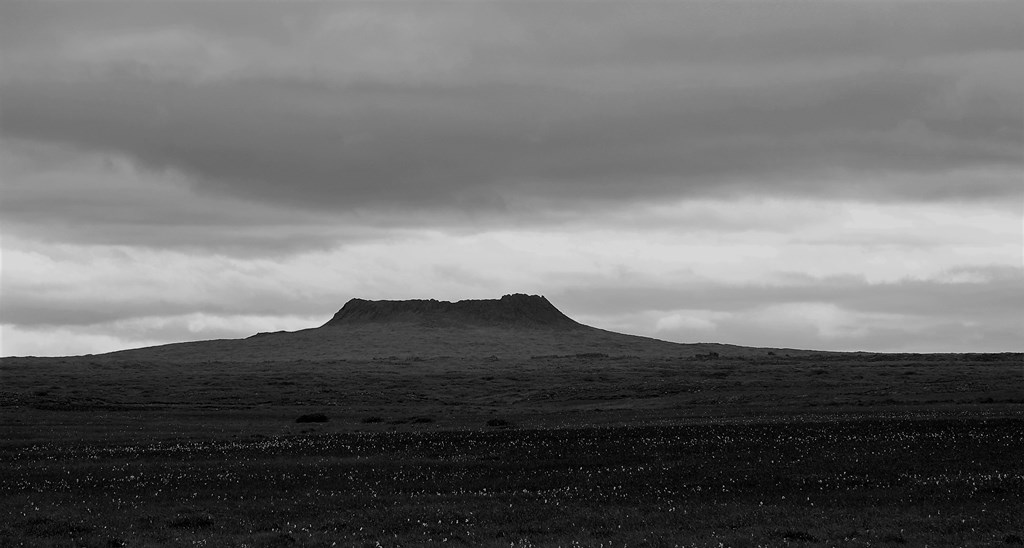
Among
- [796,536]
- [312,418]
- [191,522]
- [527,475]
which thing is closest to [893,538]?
[796,536]

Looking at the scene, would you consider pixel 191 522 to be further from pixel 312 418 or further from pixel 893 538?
pixel 312 418

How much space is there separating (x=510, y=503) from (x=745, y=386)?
6390cm

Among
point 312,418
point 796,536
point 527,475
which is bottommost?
point 312,418

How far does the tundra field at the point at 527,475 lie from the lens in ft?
72.0

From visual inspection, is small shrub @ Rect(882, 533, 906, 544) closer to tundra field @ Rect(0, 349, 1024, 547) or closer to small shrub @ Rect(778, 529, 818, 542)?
tundra field @ Rect(0, 349, 1024, 547)

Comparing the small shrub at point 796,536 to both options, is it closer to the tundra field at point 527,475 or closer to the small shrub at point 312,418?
the tundra field at point 527,475

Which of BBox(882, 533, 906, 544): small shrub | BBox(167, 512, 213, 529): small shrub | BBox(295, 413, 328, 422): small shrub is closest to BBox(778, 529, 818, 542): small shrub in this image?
BBox(882, 533, 906, 544): small shrub

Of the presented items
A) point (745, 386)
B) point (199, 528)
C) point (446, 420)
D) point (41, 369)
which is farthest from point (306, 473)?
point (41, 369)

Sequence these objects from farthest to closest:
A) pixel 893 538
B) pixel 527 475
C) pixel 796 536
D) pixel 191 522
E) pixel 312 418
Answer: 1. pixel 312 418
2. pixel 527 475
3. pixel 191 522
4. pixel 796 536
5. pixel 893 538

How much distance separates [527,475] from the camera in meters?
32.2

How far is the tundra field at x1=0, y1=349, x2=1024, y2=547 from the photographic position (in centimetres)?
2195

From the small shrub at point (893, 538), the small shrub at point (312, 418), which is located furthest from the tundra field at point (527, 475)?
the small shrub at point (312, 418)

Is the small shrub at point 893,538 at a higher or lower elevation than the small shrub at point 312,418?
higher

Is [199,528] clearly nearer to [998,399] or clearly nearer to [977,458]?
[977,458]
